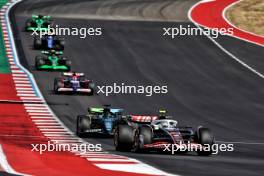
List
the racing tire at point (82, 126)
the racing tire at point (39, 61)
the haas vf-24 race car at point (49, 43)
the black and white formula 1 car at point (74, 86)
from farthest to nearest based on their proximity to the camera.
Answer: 1. the haas vf-24 race car at point (49, 43)
2. the racing tire at point (39, 61)
3. the black and white formula 1 car at point (74, 86)
4. the racing tire at point (82, 126)

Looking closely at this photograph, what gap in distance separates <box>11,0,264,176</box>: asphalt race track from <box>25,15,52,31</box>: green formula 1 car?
2.71 feet

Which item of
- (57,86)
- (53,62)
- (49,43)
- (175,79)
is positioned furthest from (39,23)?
(57,86)

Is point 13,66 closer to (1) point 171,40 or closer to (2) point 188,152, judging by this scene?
(1) point 171,40

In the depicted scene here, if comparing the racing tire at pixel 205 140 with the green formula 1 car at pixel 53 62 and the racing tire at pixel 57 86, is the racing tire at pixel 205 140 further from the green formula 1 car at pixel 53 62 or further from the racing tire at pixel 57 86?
the green formula 1 car at pixel 53 62

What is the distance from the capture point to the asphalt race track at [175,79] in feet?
80.4

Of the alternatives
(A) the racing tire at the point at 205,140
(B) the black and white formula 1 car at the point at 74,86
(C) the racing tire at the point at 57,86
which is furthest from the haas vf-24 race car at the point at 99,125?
(C) the racing tire at the point at 57,86

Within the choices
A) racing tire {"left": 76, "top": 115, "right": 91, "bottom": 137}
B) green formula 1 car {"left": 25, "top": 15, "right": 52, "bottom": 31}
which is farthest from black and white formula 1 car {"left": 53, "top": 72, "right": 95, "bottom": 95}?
green formula 1 car {"left": 25, "top": 15, "right": 52, "bottom": 31}

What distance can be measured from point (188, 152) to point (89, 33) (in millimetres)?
31353

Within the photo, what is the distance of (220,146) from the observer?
2734cm

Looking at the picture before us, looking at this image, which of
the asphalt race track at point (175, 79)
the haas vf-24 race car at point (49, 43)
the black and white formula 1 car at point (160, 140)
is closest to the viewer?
the black and white formula 1 car at point (160, 140)

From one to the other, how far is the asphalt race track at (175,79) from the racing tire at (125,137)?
0.67m

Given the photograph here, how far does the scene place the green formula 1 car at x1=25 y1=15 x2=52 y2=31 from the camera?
2143 inches

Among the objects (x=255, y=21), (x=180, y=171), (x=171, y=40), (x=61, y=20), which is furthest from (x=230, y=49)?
(x=180, y=171)

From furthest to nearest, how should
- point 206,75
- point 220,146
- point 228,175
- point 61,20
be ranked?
point 61,20
point 206,75
point 220,146
point 228,175
